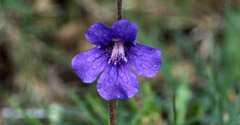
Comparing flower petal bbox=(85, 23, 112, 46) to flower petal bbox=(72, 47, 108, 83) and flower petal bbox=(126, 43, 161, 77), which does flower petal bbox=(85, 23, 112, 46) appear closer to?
flower petal bbox=(72, 47, 108, 83)

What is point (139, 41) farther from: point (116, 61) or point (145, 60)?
point (145, 60)

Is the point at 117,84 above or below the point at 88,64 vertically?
below

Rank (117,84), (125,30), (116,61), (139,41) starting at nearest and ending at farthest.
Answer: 1. (125,30)
2. (117,84)
3. (116,61)
4. (139,41)

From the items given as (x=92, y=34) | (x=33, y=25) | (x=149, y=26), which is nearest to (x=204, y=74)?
(x=149, y=26)

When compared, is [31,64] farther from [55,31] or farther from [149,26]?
[149,26]

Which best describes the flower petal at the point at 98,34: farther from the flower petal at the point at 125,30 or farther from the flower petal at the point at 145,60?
the flower petal at the point at 145,60

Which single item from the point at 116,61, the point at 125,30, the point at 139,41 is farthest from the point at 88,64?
the point at 139,41

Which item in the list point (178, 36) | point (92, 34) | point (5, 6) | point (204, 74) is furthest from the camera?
point (5, 6)

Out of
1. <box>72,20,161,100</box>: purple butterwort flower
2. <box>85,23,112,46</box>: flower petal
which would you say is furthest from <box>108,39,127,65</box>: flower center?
<box>85,23,112,46</box>: flower petal
